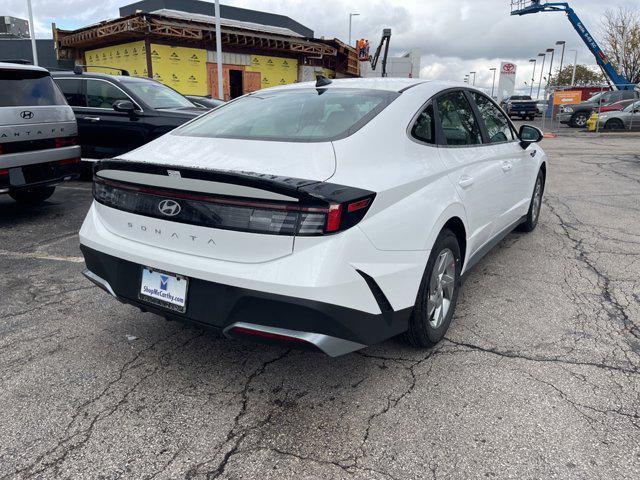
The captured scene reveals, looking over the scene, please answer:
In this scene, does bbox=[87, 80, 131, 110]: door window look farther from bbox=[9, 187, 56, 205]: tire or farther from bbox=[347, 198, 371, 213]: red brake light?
bbox=[347, 198, 371, 213]: red brake light

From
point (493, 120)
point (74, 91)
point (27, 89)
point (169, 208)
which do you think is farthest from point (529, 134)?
point (74, 91)

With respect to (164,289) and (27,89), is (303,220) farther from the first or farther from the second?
(27,89)

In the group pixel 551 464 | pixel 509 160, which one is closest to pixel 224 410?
pixel 551 464

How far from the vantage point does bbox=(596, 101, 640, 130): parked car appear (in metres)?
20.6

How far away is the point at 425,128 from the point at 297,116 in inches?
30.7

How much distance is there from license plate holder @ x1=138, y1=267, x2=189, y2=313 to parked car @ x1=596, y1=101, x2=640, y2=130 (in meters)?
23.1

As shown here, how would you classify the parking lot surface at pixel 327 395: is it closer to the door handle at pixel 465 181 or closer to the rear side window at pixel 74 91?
the door handle at pixel 465 181

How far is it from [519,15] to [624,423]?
35.9 meters

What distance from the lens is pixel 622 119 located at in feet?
68.5

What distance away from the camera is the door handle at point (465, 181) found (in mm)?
3216

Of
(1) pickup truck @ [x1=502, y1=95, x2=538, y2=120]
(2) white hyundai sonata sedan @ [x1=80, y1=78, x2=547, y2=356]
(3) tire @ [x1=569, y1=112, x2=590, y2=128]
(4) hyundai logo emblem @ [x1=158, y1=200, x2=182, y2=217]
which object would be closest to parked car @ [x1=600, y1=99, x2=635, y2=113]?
(3) tire @ [x1=569, y1=112, x2=590, y2=128]

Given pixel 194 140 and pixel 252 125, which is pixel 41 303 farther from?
pixel 252 125

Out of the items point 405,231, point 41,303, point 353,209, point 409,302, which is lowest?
point 41,303

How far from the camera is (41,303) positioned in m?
3.83
